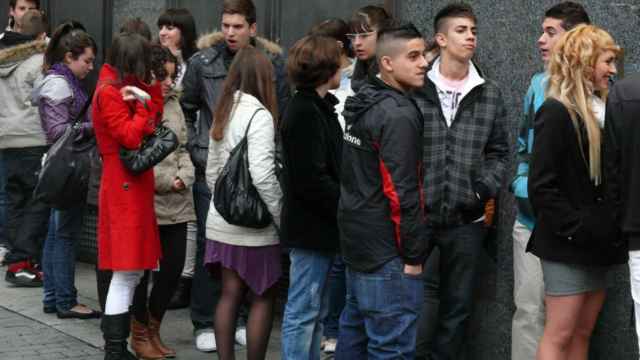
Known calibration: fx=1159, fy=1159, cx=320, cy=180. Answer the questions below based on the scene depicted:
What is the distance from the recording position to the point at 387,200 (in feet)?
16.8

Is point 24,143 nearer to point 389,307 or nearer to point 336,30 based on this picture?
point 336,30

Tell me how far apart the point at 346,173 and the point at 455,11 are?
4.57 feet

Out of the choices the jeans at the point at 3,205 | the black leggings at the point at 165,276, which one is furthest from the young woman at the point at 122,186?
the jeans at the point at 3,205

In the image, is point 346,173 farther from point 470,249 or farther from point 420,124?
point 470,249

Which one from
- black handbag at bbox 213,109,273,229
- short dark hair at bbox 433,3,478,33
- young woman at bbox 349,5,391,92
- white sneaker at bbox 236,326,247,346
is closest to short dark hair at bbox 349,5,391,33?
young woman at bbox 349,5,391,92

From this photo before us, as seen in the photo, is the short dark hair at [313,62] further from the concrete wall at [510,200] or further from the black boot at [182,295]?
the black boot at [182,295]

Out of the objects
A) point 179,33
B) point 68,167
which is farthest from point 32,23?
point 68,167

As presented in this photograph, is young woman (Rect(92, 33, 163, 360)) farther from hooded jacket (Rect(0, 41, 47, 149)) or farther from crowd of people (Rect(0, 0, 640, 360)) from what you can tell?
hooded jacket (Rect(0, 41, 47, 149))

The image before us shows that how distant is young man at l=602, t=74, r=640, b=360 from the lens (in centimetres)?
458

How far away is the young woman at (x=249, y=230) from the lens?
604 centimetres

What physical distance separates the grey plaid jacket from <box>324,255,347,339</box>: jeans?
35.8 inches

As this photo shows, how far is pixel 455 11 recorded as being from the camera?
6.27 metres

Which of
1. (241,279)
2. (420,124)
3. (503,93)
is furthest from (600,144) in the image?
(241,279)

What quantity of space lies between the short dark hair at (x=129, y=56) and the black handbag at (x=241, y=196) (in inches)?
31.0
